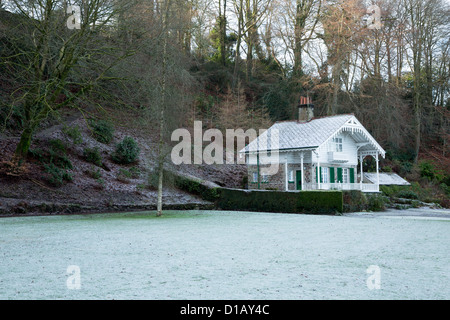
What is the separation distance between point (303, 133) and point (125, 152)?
37.5 ft

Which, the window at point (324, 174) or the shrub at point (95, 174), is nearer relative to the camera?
the shrub at point (95, 174)

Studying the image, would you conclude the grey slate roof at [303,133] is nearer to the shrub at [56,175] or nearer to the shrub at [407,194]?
the shrub at [407,194]

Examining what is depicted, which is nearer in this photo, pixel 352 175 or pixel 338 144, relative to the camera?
pixel 338 144

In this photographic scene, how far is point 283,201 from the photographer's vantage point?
68.9ft

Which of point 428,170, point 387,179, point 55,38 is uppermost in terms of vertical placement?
point 55,38

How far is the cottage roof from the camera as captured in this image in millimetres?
24844

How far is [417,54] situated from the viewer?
38562 millimetres

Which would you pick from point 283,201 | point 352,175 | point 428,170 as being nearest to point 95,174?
point 283,201

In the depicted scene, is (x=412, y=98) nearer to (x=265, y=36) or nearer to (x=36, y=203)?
(x=265, y=36)

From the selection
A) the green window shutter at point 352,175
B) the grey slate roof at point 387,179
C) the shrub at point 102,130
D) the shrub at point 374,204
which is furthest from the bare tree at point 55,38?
the grey slate roof at point 387,179

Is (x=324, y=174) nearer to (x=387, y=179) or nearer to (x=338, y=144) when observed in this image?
(x=338, y=144)

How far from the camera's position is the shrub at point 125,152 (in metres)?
27.7

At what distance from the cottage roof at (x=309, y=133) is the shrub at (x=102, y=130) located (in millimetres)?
9360
